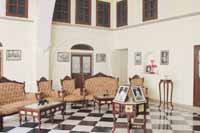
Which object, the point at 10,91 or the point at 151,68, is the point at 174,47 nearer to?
the point at 151,68

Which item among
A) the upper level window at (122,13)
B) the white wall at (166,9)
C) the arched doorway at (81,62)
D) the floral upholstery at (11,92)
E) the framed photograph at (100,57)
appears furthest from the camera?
the framed photograph at (100,57)

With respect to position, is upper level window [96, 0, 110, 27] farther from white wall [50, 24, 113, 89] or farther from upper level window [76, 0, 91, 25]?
upper level window [76, 0, 91, 25]

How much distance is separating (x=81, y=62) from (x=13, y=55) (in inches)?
114

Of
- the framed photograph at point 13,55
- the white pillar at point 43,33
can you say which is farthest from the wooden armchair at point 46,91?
the framed photograph at point 13,55

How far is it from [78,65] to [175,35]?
13.7 ft

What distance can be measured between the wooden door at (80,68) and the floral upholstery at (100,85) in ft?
5.93

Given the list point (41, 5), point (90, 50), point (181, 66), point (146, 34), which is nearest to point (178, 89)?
point (181, 66)

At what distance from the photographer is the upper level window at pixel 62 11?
33.0 feet

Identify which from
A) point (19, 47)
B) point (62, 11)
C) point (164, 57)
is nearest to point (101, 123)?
point (164, 57)

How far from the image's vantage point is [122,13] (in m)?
11.0

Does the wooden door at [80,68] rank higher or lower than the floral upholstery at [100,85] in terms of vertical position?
higher

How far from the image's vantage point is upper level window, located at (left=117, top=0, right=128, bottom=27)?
10.9 m

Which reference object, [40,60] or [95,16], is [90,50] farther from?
[40,60]

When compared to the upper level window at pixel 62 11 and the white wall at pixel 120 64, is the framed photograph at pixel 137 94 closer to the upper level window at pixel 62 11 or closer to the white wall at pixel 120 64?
the upper level window at pixel 62 11
